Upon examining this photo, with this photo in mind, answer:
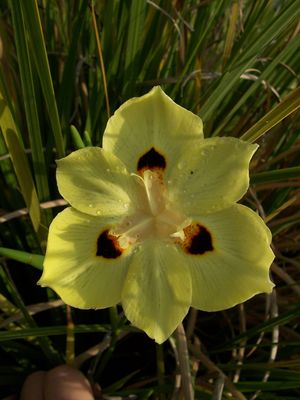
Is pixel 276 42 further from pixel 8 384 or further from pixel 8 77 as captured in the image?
pixel 8 384

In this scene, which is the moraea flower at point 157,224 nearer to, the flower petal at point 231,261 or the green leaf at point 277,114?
the flower petal at point 231,261

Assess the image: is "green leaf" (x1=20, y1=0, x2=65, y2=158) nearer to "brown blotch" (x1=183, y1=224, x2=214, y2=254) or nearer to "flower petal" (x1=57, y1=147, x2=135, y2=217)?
"flower petal" (x1=57, y1=147, x2=135, y2=217)

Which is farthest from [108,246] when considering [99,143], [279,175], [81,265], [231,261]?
[99,143]

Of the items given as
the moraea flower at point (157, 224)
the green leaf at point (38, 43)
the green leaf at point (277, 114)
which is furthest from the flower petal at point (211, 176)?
the green leaf at point (38, 43)

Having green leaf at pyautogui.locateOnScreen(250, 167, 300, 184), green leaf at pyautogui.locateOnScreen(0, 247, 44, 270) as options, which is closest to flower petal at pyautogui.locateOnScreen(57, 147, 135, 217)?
green leaf at pyautogui.locateOnScreen(0, 247, 44, 270)

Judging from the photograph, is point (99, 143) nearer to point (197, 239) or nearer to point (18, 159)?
point (18, 159)

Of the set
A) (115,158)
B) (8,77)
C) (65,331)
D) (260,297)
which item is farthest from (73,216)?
(260,297)
